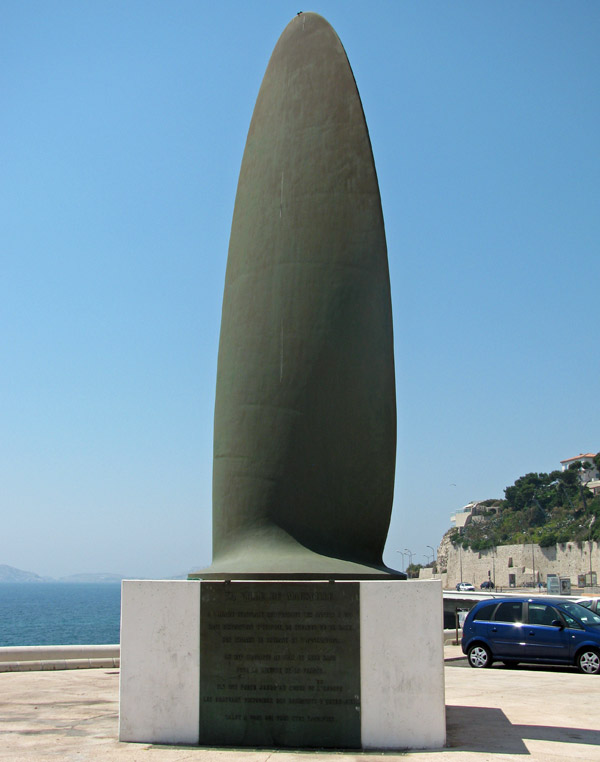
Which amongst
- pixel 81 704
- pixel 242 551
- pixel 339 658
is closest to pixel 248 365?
pixel 242 551

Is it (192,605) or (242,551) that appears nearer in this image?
(192,605)

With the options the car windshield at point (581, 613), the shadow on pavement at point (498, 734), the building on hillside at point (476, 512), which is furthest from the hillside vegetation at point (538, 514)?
the shadow on pavement at point (498, 734)

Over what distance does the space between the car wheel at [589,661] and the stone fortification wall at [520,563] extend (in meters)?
67.0

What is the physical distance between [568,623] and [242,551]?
873 centimetres

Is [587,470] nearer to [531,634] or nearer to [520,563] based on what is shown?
[520,563]

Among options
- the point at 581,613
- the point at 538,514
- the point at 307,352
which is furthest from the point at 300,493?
the point at 538,514

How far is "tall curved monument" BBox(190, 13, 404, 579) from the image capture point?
7.77 metres

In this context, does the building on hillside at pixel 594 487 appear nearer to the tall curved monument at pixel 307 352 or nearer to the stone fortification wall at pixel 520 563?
the stone fortification wall at pixel 520 563

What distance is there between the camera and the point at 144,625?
712cm

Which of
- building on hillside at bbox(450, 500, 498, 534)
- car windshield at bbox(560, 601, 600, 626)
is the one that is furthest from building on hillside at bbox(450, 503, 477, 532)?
car windshield at bbox(560, 601, 600, 626)

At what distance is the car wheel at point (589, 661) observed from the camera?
13.9 meters

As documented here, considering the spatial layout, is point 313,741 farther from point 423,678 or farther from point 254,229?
point 254,229

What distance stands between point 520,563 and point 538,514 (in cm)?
2410

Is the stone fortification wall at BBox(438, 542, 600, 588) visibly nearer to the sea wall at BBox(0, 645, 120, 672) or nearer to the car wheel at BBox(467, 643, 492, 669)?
the car wheel at BBox(467, 643, 492, 669)
